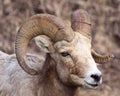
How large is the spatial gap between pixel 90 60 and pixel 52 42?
815 millimetres

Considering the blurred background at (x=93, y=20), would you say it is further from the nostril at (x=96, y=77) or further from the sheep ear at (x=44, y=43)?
the nostril at (x=96, y=77)

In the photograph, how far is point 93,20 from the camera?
68.4 feet

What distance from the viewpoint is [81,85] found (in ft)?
31.1

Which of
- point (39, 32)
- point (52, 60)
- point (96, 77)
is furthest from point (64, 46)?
point (96, 77)

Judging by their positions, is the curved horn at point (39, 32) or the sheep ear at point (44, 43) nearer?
the curved horn at point (39, 32)

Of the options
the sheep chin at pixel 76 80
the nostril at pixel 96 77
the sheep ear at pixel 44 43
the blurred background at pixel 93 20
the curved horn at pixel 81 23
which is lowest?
the blurred background at pixel 93 20

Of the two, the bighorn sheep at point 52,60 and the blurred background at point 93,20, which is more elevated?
the bighorn sheep at point 52,60

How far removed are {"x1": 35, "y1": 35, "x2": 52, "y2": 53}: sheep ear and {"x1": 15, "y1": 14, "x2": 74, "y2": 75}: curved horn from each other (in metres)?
0.08

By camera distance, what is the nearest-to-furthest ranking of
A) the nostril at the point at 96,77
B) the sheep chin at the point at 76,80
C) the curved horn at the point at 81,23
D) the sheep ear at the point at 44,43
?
the nostril at the point at 96,77, the sheep chin at the point at 76,80, the sheep ear at the point at 44,43, the curved horn at the point at 81,23

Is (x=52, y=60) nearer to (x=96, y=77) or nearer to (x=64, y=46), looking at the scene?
(x=64, y=46)

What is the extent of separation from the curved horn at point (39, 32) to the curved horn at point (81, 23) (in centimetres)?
33

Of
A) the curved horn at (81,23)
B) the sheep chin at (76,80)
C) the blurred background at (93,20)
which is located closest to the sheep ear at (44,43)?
the curved horn at (81,23)

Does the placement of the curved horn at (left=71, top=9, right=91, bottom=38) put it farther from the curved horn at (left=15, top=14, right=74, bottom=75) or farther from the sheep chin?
the sheep chin

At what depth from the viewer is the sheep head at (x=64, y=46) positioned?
30.9ft
